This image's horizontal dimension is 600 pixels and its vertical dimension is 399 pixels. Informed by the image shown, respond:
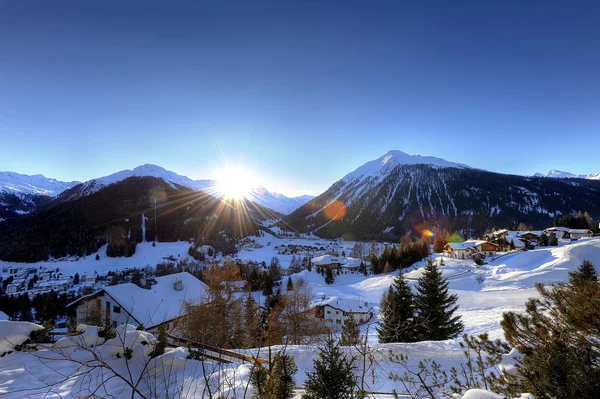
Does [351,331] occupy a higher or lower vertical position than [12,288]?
higher

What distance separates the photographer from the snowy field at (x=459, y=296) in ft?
20.6

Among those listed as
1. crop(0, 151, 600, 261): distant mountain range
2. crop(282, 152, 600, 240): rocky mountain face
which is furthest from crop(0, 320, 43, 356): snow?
crop(282, 152, 600, 240): rocky mountain face

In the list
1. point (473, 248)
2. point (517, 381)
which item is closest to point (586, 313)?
point (517, 381)

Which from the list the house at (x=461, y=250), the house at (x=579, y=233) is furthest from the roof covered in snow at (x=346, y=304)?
the house at (x=579, y=233)

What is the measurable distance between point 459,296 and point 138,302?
35337 millimetres

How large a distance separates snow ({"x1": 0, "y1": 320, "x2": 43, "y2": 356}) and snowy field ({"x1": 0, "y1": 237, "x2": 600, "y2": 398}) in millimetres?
265

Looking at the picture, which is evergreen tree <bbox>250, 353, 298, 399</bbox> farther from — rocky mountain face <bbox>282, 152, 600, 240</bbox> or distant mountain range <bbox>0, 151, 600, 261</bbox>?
rocky mountain face <bbox>282, 152, 600, 240</bbox>

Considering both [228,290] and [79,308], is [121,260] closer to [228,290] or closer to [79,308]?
[79,308]

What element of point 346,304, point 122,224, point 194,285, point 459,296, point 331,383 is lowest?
point 346,304

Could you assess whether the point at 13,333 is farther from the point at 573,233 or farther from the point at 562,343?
the point at 573,233

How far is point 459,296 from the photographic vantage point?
32906 millimetres

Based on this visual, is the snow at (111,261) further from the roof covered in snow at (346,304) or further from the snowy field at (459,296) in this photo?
the roof covered in snow at (346,304)

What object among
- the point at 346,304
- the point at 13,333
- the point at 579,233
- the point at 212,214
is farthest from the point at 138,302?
the point at 212,214

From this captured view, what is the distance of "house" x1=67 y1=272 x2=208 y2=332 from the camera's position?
23.9m
